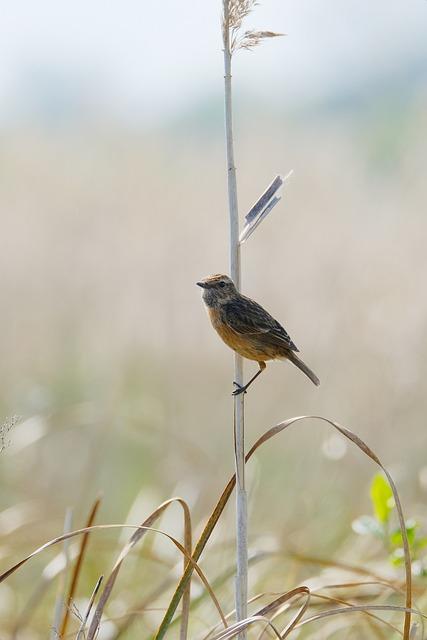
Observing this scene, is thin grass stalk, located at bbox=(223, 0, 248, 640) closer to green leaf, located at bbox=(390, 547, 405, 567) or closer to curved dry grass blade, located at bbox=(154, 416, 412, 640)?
curved dry grass blade, located at bbox=(154, 416, 412, 640)

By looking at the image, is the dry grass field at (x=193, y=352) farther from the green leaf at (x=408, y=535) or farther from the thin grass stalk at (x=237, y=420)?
the thin grass stalk at (x=237, y=420)

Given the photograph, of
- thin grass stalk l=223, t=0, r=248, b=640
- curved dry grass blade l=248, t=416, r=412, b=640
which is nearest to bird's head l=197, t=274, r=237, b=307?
thin grass stalk l=223, t=0, r=248, b=640

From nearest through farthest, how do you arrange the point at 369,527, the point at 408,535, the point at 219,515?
the point at 219,515, the point at 408,535, the point at 369,527

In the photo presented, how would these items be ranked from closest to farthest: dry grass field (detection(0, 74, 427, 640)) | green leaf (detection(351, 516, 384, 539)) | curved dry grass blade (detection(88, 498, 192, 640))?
1. curved dry grass blade (detection(88, 498, 192, 640))
2. green leaf (detection(351, 516, 384, 539))
3. dry grass field (detection(0, 74, 427, 640))

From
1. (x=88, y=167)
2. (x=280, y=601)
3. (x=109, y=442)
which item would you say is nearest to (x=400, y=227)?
(x=109, y=442)

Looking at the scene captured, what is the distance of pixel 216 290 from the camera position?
2.47m

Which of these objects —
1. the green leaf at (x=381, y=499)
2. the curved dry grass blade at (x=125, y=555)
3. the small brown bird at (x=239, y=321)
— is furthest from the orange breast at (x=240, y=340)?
the curved dry grass blade at (x=125, y=555)

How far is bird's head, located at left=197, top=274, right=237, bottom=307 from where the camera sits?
240 centimetres

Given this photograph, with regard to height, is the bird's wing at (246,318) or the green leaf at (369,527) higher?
the bird's wing at (246,318)

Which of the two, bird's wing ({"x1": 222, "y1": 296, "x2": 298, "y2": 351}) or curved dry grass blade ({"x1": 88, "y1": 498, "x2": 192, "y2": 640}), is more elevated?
bird's wing ({"x1": 222, "y1": 296, "x2": 298, "y2": 351})

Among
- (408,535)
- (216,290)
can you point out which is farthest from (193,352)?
(408,535)

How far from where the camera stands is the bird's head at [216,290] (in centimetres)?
240

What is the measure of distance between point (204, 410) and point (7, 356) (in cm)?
139

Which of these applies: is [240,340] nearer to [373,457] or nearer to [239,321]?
[239,321]
